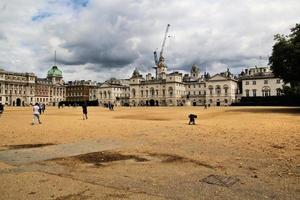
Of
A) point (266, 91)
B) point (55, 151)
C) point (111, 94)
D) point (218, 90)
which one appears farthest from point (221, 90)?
point (55, 151)

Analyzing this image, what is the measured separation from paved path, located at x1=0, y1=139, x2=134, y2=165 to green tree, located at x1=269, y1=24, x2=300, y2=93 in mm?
36810

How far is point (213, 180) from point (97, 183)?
3299 millimetres

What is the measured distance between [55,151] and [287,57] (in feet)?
137

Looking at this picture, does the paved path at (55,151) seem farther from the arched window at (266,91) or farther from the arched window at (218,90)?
the arched window at (218,90)

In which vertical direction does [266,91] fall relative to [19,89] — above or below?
below

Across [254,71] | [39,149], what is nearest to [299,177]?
[39,149]

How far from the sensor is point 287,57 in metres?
46.0

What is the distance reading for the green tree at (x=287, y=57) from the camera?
4459cm

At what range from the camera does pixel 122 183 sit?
837 cm

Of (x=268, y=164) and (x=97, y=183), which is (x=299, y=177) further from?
(x=97, y=183)

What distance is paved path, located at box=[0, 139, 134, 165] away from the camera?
38.0ft

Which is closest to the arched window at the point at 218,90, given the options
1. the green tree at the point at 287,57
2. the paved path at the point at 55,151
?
the green tree at the point at 287,57

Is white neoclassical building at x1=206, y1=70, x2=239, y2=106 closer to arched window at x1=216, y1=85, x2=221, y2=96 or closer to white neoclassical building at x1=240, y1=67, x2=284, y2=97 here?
arched window at x1=216, y1=85, x2=221, y2=96

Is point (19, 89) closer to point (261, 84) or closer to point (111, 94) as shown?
point (111, 94)
